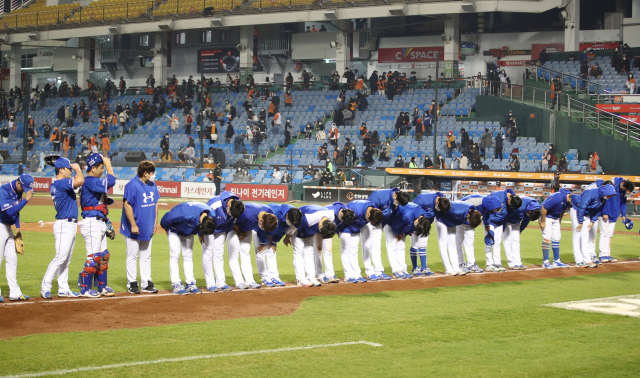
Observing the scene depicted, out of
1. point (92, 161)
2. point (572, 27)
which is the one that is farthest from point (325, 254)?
point (572, 27)

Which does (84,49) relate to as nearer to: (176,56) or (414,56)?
(176,56)

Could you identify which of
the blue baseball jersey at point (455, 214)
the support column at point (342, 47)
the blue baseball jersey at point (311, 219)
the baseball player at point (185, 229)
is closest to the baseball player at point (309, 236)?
the blue baseball jersey at point (311, 219)

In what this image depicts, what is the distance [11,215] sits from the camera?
8797 millimetres

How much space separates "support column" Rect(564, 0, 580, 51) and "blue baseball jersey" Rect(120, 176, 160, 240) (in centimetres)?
3424

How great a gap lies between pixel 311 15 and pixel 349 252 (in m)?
33.1

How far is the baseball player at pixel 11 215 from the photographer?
877 centimetres

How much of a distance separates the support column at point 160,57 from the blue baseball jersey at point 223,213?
139 ft

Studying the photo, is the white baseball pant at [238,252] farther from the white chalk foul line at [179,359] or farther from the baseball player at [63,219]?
the white chalk foul line at [179,359]

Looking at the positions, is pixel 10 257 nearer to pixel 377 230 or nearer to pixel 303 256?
pixel 303 256

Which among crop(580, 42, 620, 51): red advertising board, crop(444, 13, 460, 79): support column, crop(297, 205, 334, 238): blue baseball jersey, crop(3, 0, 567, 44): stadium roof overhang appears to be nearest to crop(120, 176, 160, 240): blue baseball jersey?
crop(297, 205, 334, 238): blue baseball jersey

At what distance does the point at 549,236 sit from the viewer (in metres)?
13.7

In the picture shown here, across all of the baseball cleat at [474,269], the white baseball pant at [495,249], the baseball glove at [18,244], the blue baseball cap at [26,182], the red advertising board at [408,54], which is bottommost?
the baseball cleat at [474,269]

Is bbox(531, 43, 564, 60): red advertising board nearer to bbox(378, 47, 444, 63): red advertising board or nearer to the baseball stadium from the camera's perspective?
the baseball stadium

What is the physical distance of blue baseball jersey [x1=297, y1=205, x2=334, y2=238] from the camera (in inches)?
406
